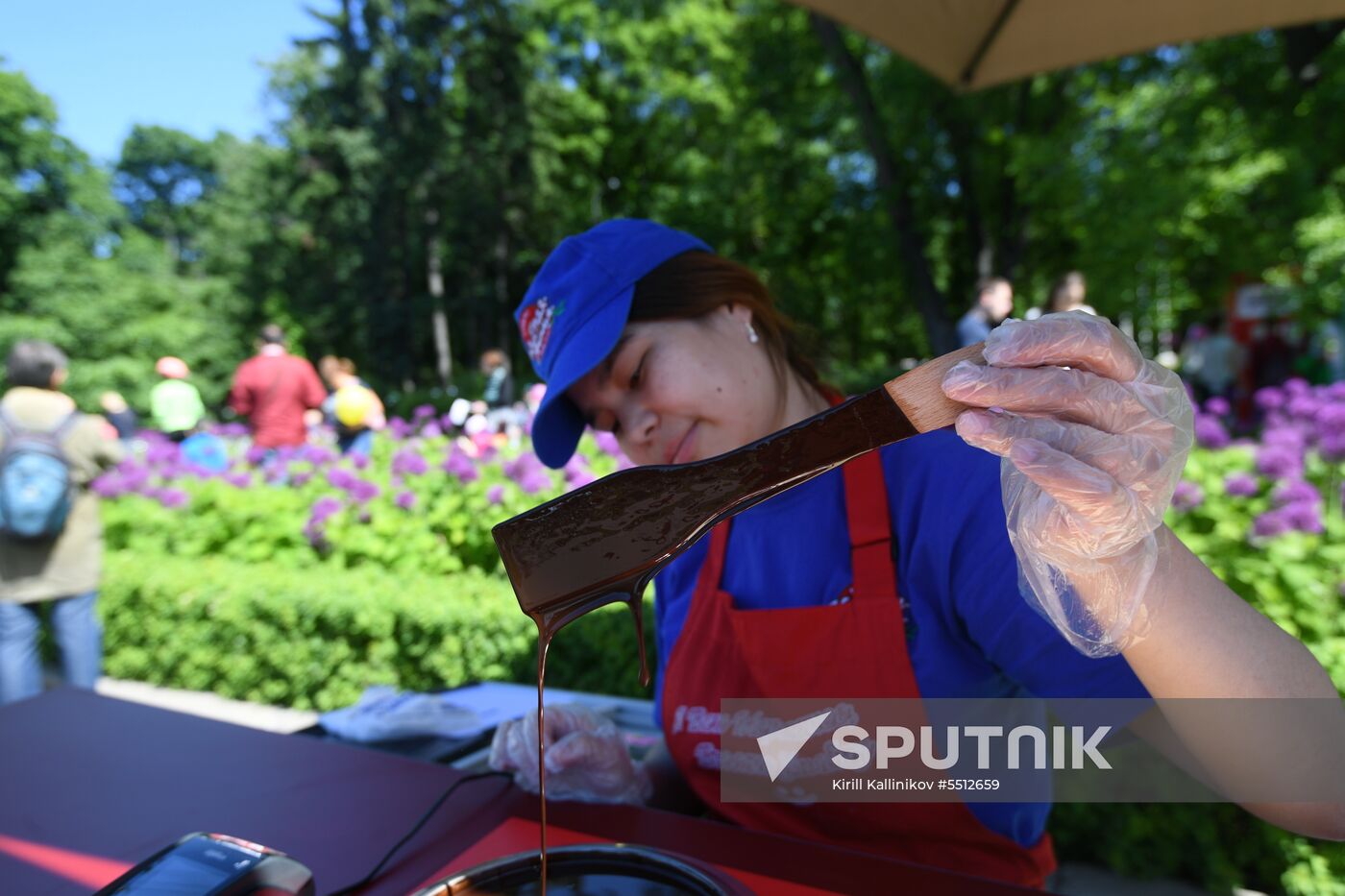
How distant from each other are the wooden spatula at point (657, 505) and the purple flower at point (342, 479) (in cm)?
364

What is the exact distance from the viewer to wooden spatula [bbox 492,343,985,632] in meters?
0.76

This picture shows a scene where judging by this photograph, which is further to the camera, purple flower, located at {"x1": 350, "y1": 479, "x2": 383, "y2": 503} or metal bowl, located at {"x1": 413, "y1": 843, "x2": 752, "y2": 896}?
purple flower, located at {"x1": 350, "y1": 479, "x2": 383, "y2": 503}

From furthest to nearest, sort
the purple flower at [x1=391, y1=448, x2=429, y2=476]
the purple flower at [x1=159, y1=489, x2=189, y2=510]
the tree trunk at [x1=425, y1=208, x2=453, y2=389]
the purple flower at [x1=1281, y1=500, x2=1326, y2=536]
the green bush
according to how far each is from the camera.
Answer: the tree trunk at [x1=425, y1=208, x2=453, y2=389]
the purple flower at [x1=159, y1=489, x2=189, y2=510]
the purple flower at [x1=391, y1=448, x2=429, y2=476]
the green bush
the purple flower at [x1=1281, y1=500, x2=1326, y2=536]

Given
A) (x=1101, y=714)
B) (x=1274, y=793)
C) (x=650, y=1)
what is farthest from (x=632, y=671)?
(x=650, y=1)

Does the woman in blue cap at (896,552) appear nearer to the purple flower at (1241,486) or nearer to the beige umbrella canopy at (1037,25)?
the purple flower at (1241,486)

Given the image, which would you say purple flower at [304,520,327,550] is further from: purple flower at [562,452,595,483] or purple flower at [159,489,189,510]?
purple flower at [562,452,595,483]

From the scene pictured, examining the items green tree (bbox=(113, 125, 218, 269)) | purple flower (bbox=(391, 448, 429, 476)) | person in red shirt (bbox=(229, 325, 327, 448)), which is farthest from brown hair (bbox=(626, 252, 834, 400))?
green tree (bbox=(113, 125, 218, 269))

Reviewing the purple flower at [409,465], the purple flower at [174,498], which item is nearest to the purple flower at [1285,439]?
the purple flower at [409,465]

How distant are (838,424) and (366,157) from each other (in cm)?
2289

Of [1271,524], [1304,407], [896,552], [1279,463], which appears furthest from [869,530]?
[1304,407]

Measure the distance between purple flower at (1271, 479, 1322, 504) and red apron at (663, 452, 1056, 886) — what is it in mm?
1730

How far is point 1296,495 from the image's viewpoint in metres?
2.43

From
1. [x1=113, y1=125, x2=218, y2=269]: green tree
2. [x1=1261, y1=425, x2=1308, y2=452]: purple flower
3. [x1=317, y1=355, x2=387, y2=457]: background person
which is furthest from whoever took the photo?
[x1=113, y1=125, x2=218, y2=269]: green tree

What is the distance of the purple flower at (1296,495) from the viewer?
241 centimetres
